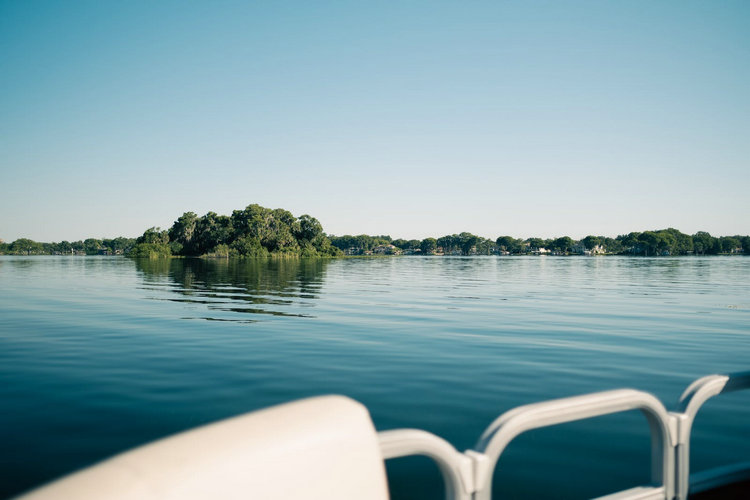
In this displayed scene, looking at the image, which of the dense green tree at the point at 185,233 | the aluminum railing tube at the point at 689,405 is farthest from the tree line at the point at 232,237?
the aluminum railing tube at the point at 689,405

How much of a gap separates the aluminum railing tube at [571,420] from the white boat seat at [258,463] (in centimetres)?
72

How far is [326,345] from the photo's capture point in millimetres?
13891

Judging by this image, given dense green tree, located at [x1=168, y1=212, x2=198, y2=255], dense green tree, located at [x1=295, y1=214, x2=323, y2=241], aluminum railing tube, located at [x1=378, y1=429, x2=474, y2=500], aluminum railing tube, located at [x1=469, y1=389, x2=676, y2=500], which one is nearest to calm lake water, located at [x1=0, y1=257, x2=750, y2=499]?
aluminum railing tube, located at [x1=469, y1=389, x2=676, y2=500]

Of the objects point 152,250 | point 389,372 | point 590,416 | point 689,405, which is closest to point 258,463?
point 590,416

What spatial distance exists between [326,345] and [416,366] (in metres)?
3.43

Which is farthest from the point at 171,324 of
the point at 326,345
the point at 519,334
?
the point at 519,334

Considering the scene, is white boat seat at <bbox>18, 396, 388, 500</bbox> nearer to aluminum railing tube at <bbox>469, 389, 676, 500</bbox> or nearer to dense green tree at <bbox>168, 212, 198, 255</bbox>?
aluminum railing tube at <bbox>469, 389, 676, 500</bbox>

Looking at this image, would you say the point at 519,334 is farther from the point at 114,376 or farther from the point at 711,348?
the point at 114,376

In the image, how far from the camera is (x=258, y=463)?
164 cm

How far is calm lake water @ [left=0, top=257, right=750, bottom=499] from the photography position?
6414 mm

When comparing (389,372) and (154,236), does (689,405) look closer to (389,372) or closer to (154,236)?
(389,372)

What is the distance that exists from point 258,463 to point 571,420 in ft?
6.07

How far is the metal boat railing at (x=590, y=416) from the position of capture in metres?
2.30

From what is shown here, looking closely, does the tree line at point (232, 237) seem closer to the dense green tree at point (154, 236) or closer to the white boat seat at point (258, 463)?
the dense green tree at point (154, 236)
